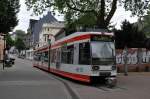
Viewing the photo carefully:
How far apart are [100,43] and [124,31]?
2689 cm

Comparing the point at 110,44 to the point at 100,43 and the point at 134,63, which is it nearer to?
the point at 100,43

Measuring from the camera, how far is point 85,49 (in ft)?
84.8

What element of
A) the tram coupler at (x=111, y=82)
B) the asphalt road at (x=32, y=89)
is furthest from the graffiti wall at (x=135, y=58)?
the tram coupler at (x=111, y=82)

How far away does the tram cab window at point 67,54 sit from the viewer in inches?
1133

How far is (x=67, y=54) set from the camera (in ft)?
99.4

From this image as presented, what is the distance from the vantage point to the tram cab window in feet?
94.4

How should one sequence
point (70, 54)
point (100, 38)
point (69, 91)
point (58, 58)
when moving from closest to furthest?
point (69, 91) → point (100, 38) → point (70, 54) → point (58, 58)

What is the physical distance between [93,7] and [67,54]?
7971 millimetres

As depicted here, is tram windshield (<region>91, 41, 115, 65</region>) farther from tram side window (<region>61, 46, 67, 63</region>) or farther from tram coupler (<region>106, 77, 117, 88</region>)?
tram side window (<region>61, 46, 67, 63</region>)

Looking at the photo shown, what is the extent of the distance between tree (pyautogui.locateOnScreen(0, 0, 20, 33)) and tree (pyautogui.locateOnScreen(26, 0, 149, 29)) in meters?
2.97

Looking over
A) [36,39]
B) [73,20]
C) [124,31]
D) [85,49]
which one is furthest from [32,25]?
[85,49]

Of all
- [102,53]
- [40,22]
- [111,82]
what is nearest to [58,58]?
[102,53]

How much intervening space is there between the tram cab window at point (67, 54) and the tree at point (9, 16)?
7.72 metres

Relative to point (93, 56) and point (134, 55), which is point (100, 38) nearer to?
point (93, 56)
